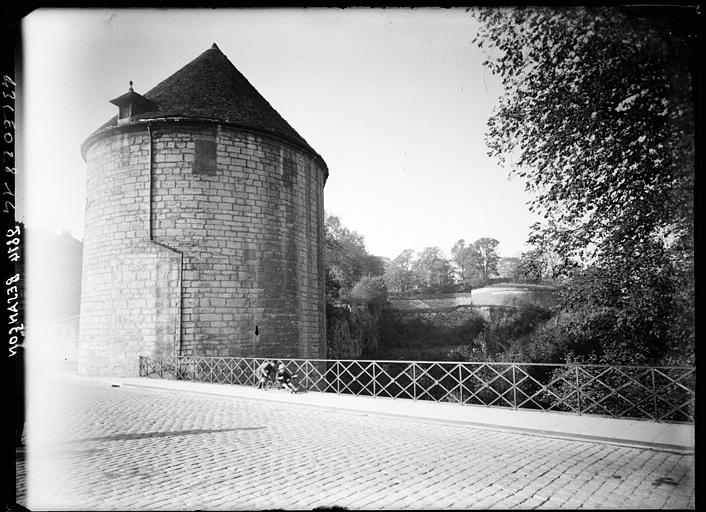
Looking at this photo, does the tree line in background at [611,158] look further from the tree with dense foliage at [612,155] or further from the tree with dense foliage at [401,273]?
the tree with dense foliage at [401,273]

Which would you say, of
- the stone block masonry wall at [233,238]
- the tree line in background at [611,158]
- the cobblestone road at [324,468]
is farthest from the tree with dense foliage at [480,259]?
the cobblestone road at [324,468]

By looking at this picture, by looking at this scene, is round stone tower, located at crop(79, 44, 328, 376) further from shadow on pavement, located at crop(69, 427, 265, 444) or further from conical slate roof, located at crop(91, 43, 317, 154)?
shadow on pavement, located at crop(69, 427, 265, 444)

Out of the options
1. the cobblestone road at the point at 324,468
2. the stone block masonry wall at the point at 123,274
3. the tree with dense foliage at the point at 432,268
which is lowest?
the cobblestone road at the point at 324,468

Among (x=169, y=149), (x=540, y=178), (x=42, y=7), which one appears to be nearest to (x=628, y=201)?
(x=540, y=178)

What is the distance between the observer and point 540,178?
8.80 meters

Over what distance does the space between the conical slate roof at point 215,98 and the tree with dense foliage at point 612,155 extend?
969cm

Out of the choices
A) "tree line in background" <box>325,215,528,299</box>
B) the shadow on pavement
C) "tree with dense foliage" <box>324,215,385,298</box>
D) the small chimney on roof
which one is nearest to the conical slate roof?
the small chimney on roof

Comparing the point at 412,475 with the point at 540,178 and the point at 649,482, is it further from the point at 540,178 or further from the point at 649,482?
the point at 540,178

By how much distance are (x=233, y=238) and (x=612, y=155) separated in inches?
449

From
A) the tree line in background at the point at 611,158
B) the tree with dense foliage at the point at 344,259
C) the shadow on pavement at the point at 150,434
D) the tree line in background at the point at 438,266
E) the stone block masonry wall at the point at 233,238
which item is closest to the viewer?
the tree line in background at the point at 611,158

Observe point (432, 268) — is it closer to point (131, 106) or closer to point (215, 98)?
point (215, 98)

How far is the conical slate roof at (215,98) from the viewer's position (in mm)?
15062

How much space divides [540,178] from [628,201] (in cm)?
170

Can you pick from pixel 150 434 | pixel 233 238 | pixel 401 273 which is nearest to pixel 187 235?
pixel 233 238
